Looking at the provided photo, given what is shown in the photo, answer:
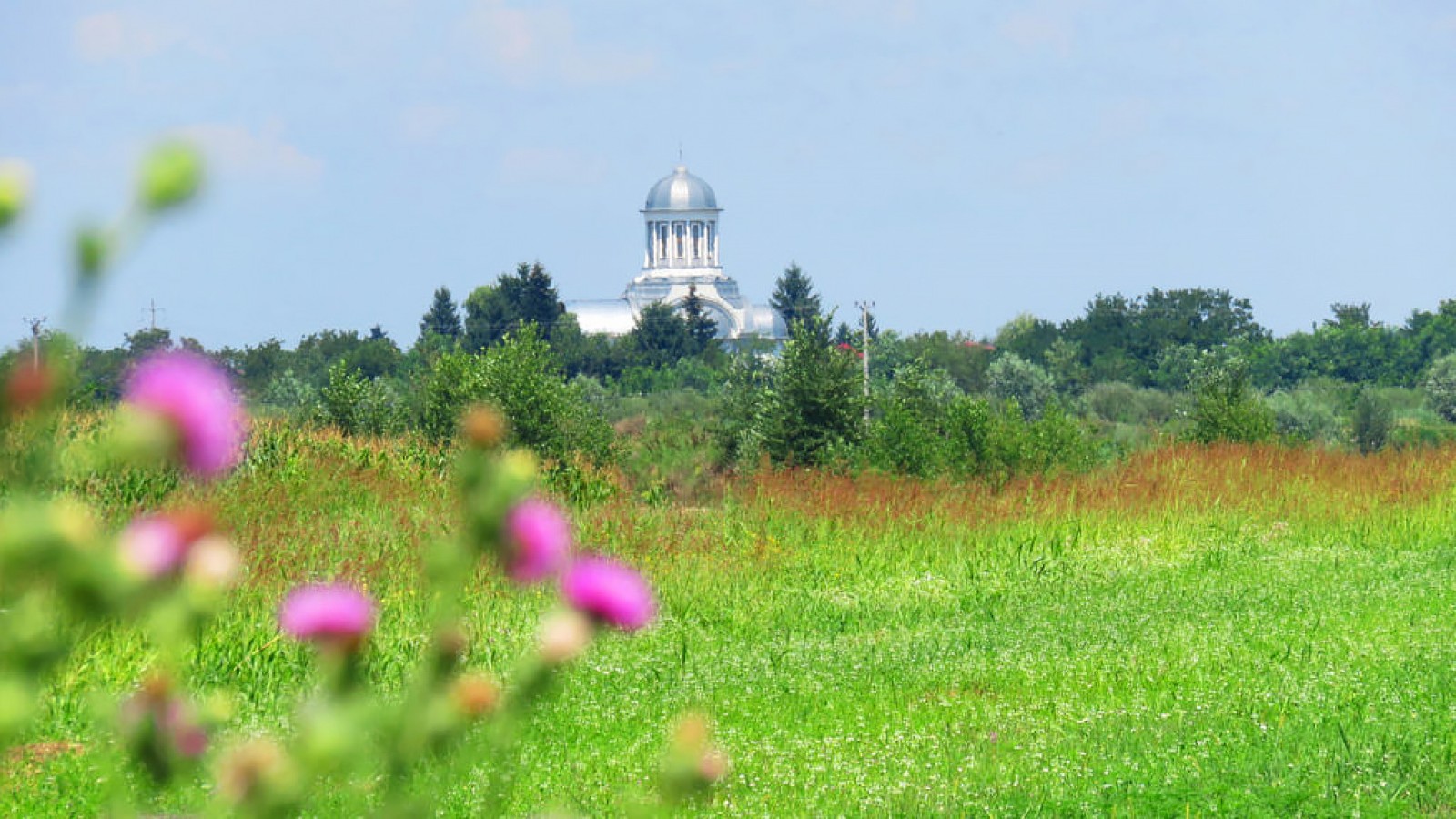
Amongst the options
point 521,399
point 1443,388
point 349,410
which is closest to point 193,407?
point 521,399

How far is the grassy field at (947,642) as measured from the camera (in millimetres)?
5715

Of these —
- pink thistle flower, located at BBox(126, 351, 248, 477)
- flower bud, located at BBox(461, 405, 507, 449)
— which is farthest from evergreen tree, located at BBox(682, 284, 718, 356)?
pink thistle flower, located at BBox(126, 351, 248, 477)

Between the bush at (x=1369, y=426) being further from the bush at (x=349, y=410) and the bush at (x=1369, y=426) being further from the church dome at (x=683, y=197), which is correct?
the church dome at (x=683, y=197)

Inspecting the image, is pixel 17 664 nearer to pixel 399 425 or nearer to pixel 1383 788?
pixel 1383 788

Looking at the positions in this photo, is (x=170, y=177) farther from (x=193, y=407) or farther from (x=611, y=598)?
(x=611, y=598)

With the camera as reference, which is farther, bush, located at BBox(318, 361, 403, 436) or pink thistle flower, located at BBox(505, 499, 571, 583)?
bush, located at BBox(318, 361, 403, 436)

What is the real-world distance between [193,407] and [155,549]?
16 centimetres

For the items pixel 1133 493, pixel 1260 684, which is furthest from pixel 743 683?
pixel 1133 493

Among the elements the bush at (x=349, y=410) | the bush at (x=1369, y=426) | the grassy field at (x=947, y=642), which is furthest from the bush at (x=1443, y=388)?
the grassy field at (x=947, y=642)

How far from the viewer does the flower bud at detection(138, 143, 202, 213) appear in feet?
4.44

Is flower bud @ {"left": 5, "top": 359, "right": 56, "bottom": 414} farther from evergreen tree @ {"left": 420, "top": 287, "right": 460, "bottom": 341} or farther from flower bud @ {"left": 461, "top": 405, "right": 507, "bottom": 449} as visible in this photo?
evergreen tree @ {"left": 420, "top": 287, "right": 460, "bottom": 341}

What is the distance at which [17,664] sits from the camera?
1483 mm

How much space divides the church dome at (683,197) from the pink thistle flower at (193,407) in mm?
137394

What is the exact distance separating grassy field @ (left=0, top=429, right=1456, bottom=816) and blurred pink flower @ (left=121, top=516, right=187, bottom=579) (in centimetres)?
54
